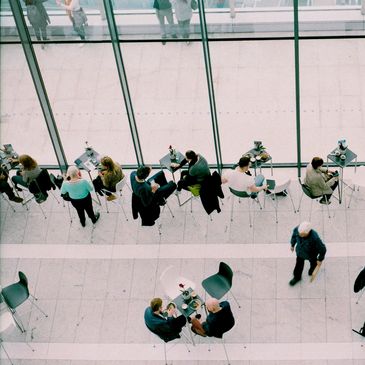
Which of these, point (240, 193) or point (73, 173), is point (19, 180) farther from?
point (240, 193)

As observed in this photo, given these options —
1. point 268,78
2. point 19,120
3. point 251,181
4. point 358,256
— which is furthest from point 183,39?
point 358,256

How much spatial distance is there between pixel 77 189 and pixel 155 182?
132 centimetres

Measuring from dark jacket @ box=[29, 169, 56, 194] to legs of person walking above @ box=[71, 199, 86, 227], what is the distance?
573 mm

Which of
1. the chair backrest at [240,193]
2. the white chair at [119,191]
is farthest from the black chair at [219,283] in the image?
the white chair at [119,191]

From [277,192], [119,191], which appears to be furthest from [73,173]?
[277,192]

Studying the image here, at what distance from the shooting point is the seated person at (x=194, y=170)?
12.1 metres

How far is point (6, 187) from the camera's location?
512 inches

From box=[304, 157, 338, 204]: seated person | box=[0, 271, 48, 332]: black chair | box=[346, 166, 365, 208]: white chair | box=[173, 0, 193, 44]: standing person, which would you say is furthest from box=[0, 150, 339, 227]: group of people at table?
box=[173, 0, 193, 44]: standing person

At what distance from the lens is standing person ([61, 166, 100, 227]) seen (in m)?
12.1

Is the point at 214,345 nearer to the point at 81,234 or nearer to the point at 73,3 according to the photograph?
the point at 81,234

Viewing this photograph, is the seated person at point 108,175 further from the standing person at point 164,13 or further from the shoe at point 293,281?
the shoe at point 293,281

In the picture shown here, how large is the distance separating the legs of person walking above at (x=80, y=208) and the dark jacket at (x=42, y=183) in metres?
0.57

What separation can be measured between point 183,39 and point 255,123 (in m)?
2.00

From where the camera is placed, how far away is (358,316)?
1159 centimetres
